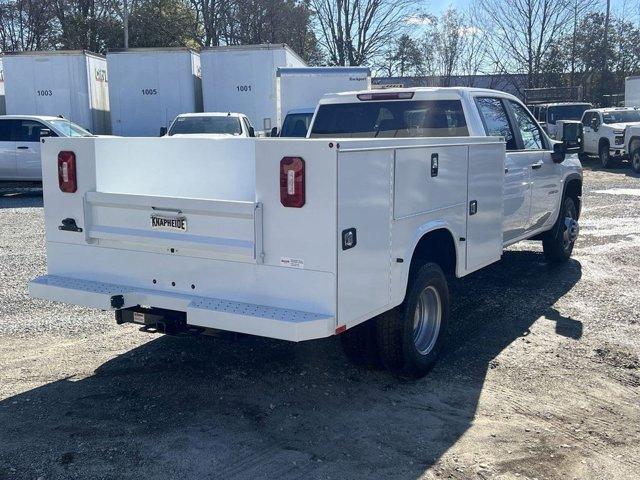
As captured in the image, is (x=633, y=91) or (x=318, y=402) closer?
(x=318, y=402)

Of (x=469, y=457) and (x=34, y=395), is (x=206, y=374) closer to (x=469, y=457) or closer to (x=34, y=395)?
(x=34, y=395)

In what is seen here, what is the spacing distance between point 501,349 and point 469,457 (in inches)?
76.6

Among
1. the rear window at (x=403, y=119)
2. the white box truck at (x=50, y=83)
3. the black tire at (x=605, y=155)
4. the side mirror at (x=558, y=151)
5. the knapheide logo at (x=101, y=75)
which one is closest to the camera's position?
the rear window at (x=403, y=119)

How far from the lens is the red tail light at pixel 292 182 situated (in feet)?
13.2

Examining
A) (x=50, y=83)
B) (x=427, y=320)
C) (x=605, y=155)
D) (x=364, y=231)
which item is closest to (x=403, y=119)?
(x=427, y=320)

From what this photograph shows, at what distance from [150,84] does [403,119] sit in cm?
1734

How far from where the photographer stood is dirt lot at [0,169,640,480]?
3.96 meters

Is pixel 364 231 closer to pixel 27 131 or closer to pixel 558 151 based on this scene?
pixel 558 151

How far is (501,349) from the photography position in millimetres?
5859

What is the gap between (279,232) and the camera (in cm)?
414

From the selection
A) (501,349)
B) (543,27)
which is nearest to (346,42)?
A: (543,27)

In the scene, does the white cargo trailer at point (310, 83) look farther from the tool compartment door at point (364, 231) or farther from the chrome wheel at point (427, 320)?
the tool compartment door at point (364, 231)

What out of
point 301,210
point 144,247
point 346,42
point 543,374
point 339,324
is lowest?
point 543,374

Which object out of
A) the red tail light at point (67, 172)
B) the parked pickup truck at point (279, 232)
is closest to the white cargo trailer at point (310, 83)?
the parked pickup truck at point (279, 232)
